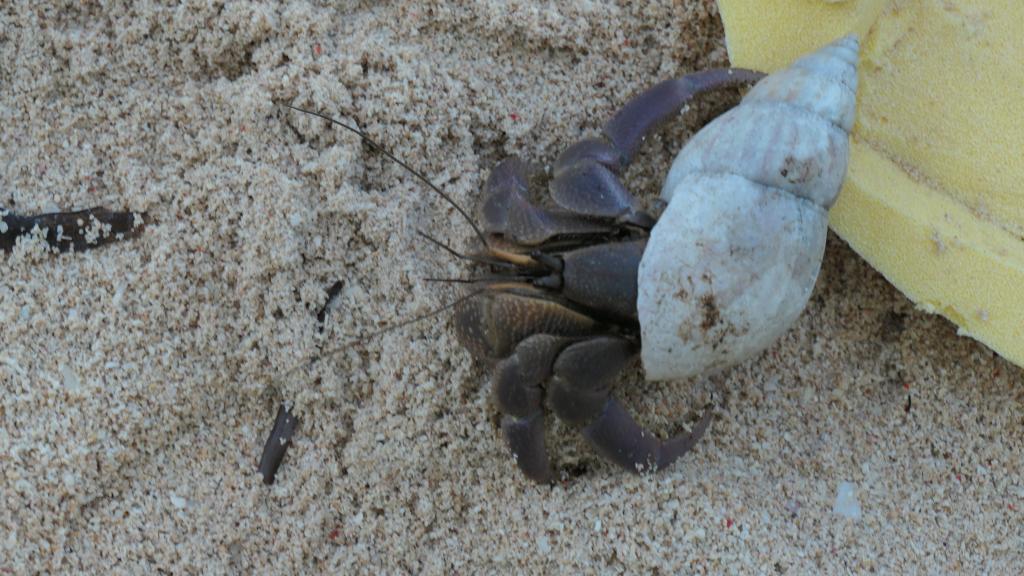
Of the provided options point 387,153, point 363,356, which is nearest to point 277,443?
point 363,356

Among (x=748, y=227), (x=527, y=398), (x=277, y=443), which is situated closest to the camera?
(x=748, y=227)

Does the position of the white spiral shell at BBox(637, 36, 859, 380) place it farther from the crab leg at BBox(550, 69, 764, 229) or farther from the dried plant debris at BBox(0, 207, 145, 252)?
the dried plant debris at BBox(0, 207, 145, 252)

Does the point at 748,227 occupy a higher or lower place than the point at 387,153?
higher

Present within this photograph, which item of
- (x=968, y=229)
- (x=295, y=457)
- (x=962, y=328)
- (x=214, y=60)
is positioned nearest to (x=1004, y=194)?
(x=968, y=229)

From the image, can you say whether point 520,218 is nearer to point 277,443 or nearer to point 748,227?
point 748,227

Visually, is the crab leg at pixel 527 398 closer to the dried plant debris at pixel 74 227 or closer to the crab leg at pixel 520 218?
the crab leg at pixel 520 218
